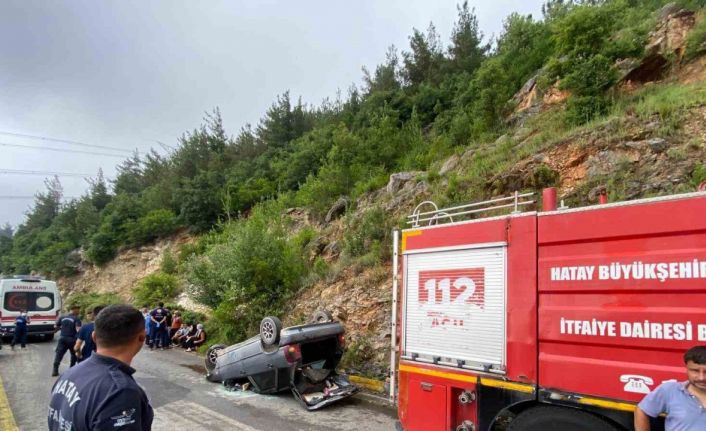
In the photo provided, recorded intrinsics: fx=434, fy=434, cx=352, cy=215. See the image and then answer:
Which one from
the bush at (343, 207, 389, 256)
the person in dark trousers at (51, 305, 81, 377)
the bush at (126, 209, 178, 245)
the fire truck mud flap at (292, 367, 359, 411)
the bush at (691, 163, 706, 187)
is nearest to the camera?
the fire truck mud flap at (292, 367, 359, 411)

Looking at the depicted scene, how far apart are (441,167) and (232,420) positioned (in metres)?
12.0

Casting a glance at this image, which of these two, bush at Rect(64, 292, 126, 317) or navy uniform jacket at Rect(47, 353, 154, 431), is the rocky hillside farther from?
bush at Rect(64, 292, 126, 317)

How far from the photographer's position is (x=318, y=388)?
765 cm

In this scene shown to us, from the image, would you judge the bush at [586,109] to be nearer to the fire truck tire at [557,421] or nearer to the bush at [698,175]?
the bush at [698,175]

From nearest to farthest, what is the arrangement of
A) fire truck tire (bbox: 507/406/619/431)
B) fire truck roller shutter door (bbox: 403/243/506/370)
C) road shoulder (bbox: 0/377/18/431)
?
fire truck tire (bbox: 507/406/619/431), fire truck roller shutter door (bbox: 403/243/506/370), road shoulder (bbox: 0/377/18/431)

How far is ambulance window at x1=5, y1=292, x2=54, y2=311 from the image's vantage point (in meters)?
16.2

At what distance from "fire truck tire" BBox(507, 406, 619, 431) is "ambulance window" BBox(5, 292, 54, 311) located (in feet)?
61.7

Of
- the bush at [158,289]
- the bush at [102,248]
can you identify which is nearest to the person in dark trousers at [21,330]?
the bush at [158,289]

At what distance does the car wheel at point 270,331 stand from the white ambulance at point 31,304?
13.3m

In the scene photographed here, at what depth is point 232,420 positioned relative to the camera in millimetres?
6621

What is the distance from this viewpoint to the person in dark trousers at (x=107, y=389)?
194cm

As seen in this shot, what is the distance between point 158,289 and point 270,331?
1901cm

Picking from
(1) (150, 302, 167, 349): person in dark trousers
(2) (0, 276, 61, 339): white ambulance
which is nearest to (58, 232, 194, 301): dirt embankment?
(2) (0, 276, 61, 339): white ambulance

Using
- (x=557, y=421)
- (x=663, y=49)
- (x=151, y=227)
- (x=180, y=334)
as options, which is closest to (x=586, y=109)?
(x=663, y=49)
